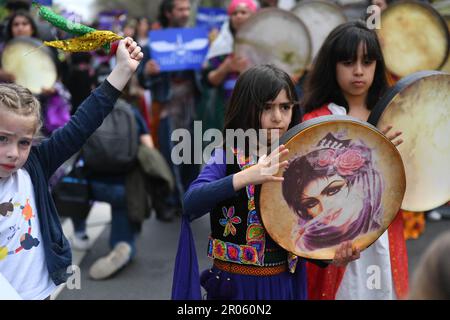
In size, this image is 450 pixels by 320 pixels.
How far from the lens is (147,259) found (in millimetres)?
4633

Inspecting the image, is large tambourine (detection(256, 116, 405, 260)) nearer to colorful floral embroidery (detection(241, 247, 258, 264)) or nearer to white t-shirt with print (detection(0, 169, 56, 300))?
colorful floral embroidery (detection(241, 247, 258, 264))

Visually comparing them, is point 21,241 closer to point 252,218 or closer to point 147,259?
point 252,218

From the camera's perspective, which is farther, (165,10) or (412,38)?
(165,10)

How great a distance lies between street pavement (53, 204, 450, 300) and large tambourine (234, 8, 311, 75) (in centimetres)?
144

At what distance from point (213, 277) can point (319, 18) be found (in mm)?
2653

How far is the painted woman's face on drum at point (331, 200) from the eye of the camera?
2135 millimetres

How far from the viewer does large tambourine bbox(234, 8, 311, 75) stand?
13.6 feet

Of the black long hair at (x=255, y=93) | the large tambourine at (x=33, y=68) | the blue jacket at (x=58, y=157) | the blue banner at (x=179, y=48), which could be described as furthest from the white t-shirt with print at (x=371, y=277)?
the blue banner at (x=179, y=48)

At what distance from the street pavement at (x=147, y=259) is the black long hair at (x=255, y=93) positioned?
1873 mm

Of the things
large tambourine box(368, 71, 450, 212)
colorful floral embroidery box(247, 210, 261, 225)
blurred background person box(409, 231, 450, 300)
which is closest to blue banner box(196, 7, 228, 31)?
large tambourine box(368, 71, 450, 212)

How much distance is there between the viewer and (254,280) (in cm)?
229

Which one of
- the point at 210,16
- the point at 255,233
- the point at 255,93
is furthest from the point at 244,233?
the point at 210,16

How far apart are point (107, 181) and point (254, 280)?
7.49 ft

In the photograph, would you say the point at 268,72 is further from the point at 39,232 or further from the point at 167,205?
the point at 167,205
